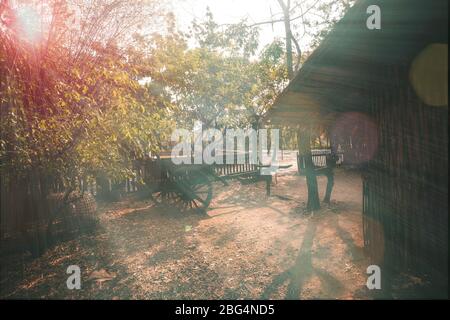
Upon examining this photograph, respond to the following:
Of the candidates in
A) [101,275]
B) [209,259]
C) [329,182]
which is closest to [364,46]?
[209,259]

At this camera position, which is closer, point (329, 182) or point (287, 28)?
point (329, 182)

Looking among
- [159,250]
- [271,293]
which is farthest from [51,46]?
[271,293]

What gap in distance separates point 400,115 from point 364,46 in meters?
1.34

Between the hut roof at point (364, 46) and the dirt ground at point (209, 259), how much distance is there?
11.5 feet

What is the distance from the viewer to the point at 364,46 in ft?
11.5

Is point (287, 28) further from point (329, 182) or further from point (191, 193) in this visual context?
point (191, 193)

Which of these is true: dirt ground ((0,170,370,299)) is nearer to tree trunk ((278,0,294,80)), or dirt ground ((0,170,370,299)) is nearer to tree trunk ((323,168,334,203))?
tree trunk ((323,168,334,203))

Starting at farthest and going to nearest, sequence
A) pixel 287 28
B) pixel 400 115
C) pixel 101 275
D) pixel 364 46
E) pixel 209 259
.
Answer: pixel 287 28 → pixel 209 259 → pixel 101 275 → pixel 400 115 → pixel 364 46

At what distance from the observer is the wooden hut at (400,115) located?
3057mm

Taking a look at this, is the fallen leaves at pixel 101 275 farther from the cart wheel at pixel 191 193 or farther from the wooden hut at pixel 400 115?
the wooden hut at pixel 400 115

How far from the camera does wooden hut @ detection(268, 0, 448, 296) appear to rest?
306cm

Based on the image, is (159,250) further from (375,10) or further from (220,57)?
(220,57)

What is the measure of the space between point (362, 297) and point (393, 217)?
1435 mm

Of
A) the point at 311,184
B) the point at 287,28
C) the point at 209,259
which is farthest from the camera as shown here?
the point at 287,28
